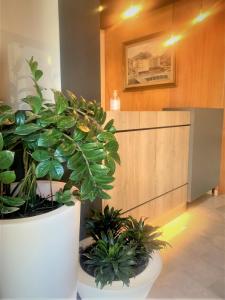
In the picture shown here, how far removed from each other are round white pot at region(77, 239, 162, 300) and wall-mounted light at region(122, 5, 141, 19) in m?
3.21

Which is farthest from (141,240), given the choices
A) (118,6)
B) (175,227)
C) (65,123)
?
(118,6)

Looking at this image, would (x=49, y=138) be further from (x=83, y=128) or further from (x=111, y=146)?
(x=111, y=146)

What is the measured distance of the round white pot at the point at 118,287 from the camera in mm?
1090

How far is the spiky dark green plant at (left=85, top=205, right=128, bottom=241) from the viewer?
1.36 metres

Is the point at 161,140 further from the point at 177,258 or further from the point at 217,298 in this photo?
the point at 217,298

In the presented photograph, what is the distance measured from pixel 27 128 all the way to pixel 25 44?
0.69 metres

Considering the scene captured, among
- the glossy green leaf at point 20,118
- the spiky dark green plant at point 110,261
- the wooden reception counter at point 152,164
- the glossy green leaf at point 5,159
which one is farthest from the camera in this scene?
the wooden reception counter at point 152,164

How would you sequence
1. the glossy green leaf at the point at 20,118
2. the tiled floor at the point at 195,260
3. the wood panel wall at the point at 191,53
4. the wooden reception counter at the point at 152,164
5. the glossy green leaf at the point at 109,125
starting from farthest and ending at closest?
1. the wood panel wall at the point at 191,53
2. the wooden reception counter at the point at 152,164
3. the tiled floor at the point at 195,260
4. the glossy green leaf at the point at 109,125
5. the glossy green leaf at the point at 20,118

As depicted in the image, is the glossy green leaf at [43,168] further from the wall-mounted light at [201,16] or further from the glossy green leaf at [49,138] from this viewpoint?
the wall-mounted light at [201,16]

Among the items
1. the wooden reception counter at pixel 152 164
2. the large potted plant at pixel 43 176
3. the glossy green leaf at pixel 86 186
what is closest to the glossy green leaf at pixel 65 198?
the large potted plant at pixel 43 176

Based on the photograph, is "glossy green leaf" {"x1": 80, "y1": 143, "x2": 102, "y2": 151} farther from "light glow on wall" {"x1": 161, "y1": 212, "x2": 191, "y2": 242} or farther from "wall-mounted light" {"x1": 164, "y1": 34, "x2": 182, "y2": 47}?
"wall-mounted light" {"x1": 164, "y1": 34, "x2": 182, "y2": 47}

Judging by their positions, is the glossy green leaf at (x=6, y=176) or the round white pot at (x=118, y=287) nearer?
the glossy green leaf at (x=6, y=176)

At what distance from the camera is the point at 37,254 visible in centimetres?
74

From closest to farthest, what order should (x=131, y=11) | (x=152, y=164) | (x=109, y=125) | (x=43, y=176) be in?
(x=43, y=176) → (x=109, y=125) → (x=152, y=164) → (x=131, y=11)
